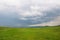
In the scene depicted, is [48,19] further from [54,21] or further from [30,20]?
[30,20]

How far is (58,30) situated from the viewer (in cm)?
399

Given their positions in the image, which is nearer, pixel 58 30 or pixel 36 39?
pixel 36 39

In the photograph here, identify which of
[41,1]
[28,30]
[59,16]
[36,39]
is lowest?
[36,39]

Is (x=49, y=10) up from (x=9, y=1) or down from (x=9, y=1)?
down

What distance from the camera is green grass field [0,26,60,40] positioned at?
3758 mm

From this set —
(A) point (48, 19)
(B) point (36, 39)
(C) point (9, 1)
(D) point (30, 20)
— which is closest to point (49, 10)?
(A) point (48, 19)

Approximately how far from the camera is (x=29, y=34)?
12.5 feet

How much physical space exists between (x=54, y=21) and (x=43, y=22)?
0.30 metres

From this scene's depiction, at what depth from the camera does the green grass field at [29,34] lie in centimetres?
376

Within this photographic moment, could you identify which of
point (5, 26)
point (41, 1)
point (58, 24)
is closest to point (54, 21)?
point (58, 24)

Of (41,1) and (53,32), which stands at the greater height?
(41,1)

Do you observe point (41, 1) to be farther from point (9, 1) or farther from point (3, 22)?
point (3, 22)

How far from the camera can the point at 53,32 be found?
389 cm

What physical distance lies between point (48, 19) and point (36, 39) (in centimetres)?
63
